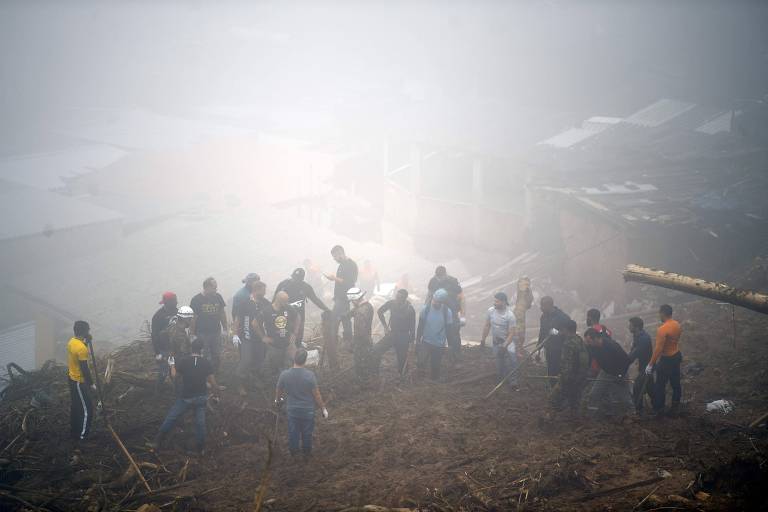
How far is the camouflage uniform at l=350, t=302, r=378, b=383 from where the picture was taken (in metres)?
9.42

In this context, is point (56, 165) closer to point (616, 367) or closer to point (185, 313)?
point (185, 313)

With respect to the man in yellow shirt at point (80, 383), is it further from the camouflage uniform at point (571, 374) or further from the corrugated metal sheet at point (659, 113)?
the corrugated metal sheet at point (659, 113)

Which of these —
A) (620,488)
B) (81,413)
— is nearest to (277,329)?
(81,413)

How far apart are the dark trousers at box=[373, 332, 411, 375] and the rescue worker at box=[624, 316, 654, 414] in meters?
3.61

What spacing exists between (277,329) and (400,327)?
7.02 feet

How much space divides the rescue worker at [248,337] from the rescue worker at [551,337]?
184 inches

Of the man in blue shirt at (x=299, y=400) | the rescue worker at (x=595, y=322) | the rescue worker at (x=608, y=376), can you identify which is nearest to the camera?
the man in blue shirt at (x=299, y=400)

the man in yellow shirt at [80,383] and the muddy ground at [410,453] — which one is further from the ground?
the man in yellow shirt at [80,383]

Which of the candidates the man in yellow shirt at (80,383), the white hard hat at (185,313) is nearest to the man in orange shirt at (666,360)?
the white hard hat at (185,313)

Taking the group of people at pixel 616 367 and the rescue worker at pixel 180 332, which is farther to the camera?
the rescue worker at pixel 180 332

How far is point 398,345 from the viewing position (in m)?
9.59

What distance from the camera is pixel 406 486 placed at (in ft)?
21.5

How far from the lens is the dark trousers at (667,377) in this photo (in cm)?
795

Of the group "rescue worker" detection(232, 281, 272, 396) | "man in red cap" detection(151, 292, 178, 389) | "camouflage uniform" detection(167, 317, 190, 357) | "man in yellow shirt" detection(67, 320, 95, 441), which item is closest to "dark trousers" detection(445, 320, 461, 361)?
A: "rescue worker" detection(232, 281, 272, 396)
